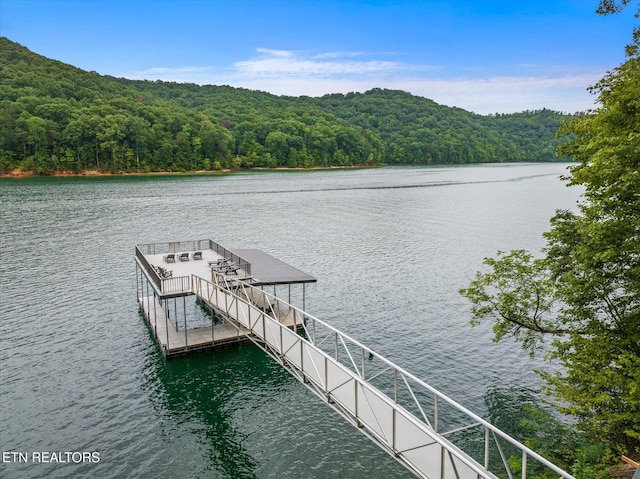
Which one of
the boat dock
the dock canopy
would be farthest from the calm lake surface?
the dock canopy

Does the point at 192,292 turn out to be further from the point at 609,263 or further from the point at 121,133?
the point at 121,133

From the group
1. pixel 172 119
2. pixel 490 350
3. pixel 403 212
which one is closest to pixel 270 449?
pixel 490 350

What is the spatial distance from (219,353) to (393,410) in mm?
14312

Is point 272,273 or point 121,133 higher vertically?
point 121,133

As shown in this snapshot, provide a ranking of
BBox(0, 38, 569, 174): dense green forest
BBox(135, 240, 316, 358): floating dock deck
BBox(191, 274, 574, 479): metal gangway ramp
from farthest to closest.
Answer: BBox(0, 38, 569, 174): dense green forest, BBox(135, 240, 316, 358): floating dock deck, BBox(191, 274, 574, 479): metal gangway ramp

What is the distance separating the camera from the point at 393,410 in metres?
11.8

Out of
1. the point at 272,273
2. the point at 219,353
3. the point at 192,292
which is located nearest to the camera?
the point at 192,292

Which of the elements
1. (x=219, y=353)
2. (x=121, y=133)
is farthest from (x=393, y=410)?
(x=121, y=133)

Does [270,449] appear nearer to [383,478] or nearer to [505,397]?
[383,478]

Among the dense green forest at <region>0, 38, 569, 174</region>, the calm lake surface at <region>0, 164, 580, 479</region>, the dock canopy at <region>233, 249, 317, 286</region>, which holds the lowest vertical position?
the calm lake surface at <region>0, 164, 580, 479</region>

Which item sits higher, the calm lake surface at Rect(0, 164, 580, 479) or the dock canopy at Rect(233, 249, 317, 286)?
the dock canopy at Rect(233, 249, 317, 286)

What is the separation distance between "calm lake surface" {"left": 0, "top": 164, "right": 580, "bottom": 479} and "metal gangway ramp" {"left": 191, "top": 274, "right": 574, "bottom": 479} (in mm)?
2036

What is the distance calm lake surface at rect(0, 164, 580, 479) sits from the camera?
53.9 feet

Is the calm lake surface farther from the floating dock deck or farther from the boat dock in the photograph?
the boat dock
